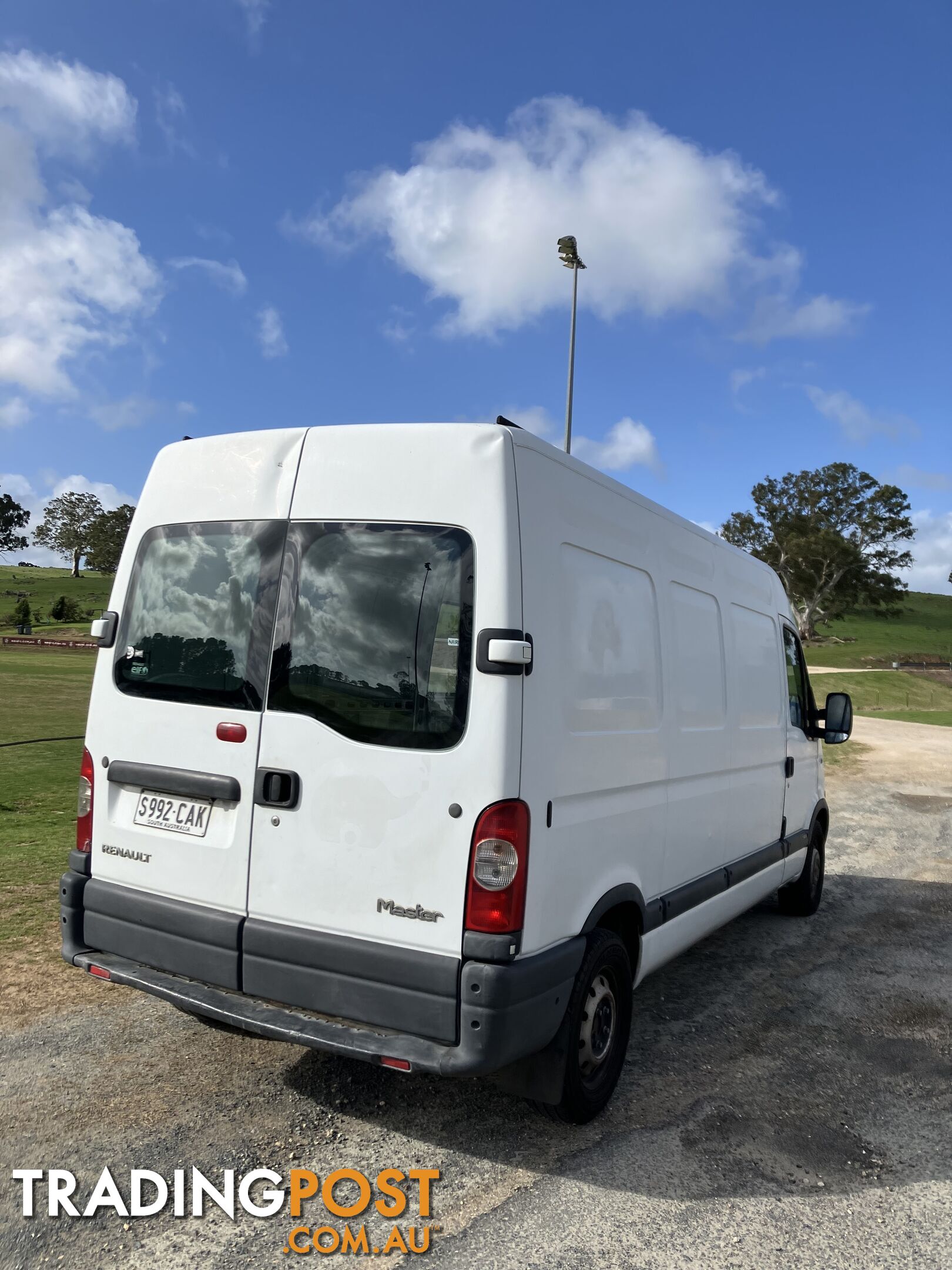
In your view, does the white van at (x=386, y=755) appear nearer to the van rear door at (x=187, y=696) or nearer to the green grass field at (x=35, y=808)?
the van rear door at (x=187, y=696)

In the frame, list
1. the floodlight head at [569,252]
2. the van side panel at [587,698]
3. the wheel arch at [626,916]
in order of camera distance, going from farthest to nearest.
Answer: the floodlight head at [569,252]
the wheel arch at [626,916]
the van side panel at [587,698]

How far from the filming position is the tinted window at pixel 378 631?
337cm

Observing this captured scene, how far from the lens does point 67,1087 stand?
12.9 ft

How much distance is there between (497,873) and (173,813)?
1384 millimetres

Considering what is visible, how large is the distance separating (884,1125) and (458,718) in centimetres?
251

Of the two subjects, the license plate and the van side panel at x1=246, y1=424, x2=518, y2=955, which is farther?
the license plate

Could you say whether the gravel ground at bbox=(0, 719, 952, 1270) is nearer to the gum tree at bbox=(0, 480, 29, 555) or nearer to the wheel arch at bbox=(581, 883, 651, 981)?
the wheel arch at bbox=(581, 883, 651, 981)

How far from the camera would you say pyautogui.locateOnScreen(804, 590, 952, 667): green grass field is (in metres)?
62.8

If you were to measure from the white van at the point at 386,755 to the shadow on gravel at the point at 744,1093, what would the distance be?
10.4 inches

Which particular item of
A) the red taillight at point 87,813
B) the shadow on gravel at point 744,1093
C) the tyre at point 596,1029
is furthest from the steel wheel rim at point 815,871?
the red taillight at point 87,813

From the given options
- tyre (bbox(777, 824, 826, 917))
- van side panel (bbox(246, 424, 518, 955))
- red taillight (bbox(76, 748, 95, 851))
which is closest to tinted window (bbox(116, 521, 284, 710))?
van side panel (bbox(246, 424, 518, 955))

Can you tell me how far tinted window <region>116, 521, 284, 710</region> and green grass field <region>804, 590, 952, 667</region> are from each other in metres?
42.0

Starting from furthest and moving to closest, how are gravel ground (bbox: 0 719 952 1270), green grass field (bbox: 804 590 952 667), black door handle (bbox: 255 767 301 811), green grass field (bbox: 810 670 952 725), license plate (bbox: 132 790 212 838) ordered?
green grass field (bbox: 804 590 952 667) → green grass field (bbox: 810 670 952 725) → license plate (bbox: 132 790 212 838) → black door handle (bbox: 255 767 301 811) → gravel ground (bbox: 0 719 952 1270)

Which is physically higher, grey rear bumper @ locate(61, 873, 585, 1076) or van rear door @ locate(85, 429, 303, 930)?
van rear door @ locate(85, 429, 303, 930)
